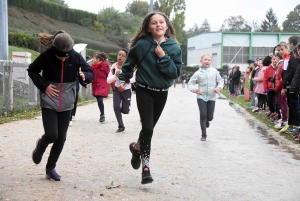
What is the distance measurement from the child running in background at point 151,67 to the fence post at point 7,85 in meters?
7.84

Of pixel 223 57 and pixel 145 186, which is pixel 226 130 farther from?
pixel 223 57

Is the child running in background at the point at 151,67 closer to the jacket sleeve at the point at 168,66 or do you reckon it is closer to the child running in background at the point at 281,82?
the jacket sleeve at the point at 168,66

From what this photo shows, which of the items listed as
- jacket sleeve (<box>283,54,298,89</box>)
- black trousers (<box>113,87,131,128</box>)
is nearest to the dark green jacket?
black trousers (<box>113,87,131,128</box>)

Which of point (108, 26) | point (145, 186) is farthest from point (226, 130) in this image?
point (108, 26)

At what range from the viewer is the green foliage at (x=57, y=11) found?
164 feet

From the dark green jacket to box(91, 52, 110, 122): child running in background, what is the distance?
7194mm

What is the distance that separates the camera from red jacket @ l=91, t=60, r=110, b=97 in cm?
1306

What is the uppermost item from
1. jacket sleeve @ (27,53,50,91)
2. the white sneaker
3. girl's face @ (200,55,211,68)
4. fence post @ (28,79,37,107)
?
girl's face @ (200,55,211,68)

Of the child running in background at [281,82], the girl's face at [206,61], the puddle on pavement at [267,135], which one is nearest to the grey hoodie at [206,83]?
the girl's face at [206,61]

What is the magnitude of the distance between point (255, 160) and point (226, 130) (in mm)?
4427

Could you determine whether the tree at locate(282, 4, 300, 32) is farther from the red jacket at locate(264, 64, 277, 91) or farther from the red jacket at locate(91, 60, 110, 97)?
the red jacket at locate(91, 60, 110, 97)

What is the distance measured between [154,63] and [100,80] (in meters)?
7.52

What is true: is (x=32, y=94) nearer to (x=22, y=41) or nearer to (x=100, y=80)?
(x=100, y=80)

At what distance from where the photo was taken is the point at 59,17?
5778 centimetres
